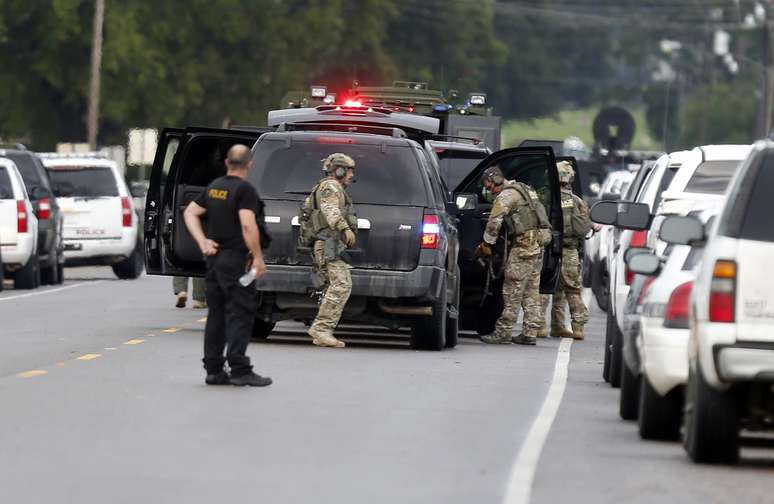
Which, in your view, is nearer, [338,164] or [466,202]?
[338,164]

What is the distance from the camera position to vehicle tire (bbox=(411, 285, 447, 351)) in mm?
20656

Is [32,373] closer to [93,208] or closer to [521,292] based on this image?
[521,292]

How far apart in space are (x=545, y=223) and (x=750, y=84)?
9179 cm

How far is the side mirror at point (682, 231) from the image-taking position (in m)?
12.5

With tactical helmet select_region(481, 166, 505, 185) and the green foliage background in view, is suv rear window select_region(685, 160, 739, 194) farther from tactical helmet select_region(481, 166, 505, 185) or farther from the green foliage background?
the green foliage background

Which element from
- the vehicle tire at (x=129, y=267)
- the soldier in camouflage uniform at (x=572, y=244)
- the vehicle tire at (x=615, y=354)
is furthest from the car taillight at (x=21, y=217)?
the vehicle tire at (x=615, y=354)

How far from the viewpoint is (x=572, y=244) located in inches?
943

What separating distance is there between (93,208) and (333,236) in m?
15.9

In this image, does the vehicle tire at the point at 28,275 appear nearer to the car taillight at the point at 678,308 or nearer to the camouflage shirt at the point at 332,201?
the camouflage shirt at the point at 332,201

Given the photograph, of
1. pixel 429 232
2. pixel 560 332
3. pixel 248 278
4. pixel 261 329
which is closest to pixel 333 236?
pixel 429 232

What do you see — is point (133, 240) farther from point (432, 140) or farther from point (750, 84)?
point (750, 84)

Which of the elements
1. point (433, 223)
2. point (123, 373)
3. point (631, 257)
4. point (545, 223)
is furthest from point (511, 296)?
point (631, 257)

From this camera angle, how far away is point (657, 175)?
20.0m

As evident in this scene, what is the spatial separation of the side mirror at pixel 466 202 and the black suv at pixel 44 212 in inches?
463
